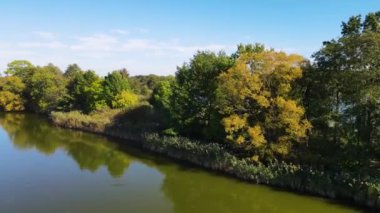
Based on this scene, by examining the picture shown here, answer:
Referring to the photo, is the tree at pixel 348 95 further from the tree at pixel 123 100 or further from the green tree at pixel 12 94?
the green tree at pixel 12 94

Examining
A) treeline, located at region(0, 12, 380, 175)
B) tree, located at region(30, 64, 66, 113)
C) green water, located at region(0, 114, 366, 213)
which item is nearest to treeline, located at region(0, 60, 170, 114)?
tree, located at region(30, 64, 66, 113)

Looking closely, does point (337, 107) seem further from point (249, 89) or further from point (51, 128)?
point (51, 128)

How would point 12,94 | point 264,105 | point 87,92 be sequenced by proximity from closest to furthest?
1. point 264,105
2. point 87,92
3. point 12,94

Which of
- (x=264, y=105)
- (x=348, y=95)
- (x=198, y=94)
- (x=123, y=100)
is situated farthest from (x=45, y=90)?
(x=348, y=95)

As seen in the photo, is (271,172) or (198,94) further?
(198,94)

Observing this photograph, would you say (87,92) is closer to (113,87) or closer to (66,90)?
(113,87)

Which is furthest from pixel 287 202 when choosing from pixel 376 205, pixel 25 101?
pixel 25 101

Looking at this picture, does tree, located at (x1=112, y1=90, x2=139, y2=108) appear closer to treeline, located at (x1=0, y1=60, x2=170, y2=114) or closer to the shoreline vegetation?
treeline, located at (x1=0, y1=60, x2=170, y2=114)
